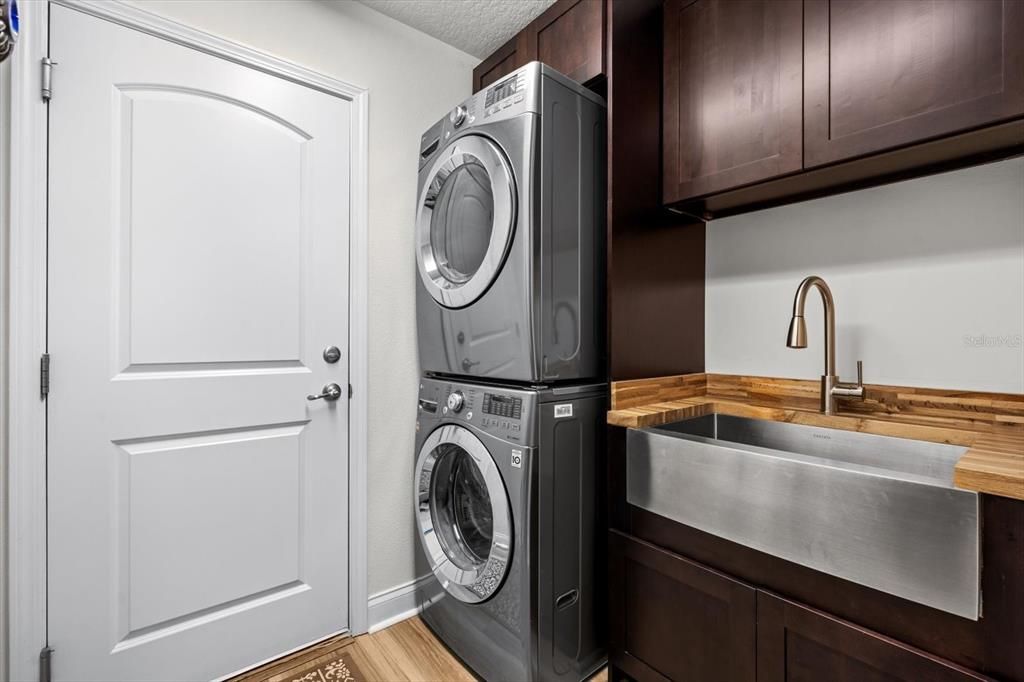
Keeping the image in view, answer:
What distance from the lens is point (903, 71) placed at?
3.76 feet

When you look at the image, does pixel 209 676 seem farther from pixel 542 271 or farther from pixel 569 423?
pixel 542 271

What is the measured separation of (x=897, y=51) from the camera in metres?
1.15

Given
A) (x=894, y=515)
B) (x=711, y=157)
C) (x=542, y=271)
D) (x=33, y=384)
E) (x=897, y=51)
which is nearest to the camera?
(x=894, y=515)

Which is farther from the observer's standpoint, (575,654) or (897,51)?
(575,654)

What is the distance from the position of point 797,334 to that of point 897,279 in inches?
15.7

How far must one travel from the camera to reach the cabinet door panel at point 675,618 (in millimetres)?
1185

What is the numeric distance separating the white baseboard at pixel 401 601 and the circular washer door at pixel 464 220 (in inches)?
44.1

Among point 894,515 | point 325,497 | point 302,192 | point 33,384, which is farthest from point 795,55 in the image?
point 33,384

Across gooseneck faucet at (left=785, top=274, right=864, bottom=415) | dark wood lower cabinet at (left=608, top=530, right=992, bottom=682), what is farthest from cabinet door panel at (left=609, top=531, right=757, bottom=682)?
gooseneck faucet at (left=785, top=274, right=864, bottom=415)

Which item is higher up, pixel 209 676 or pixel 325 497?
pixel 325 497

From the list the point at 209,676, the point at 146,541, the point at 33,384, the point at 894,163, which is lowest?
the point at 209,676

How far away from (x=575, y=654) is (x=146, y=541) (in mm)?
1408

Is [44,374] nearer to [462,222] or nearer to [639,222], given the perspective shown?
[462,222]

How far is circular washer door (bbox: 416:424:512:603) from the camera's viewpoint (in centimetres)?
147
